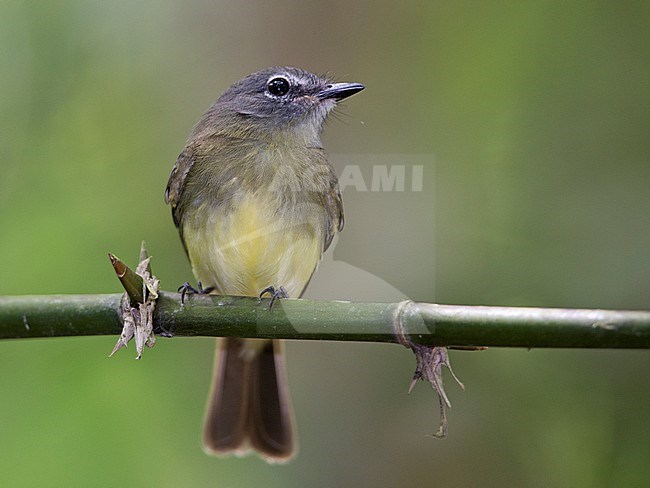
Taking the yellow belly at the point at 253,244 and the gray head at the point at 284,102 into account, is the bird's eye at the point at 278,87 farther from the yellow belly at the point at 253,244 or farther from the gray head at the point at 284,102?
the yellow belly at the point at 253,244

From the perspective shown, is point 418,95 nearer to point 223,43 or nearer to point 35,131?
point 223,43

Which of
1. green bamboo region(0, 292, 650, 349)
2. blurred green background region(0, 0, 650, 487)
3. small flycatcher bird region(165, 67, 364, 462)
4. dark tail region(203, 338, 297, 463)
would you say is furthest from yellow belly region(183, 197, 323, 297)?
green bamboo region(0, 292, 650, 349)

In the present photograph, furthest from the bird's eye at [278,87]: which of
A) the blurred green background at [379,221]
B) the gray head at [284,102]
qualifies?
the blurred green background at [379,221]

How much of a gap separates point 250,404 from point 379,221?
2.84ft

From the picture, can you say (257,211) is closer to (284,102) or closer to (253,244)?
(253,244)

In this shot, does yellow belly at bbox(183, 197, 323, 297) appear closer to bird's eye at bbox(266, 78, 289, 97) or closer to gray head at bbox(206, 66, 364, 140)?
gray head at bbox(206, 66, 364, 140)

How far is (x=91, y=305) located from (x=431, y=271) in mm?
1531

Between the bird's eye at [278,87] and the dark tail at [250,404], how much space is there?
38.3 inches

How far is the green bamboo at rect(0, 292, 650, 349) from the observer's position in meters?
1.37

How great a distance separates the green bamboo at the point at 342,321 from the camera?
1.37 m

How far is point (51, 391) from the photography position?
9.43 feet

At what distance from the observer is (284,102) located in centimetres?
322

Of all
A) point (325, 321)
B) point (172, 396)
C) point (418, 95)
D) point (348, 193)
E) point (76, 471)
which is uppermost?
point (418, 95)

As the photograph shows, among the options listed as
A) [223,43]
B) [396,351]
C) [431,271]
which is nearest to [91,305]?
[431,271]
